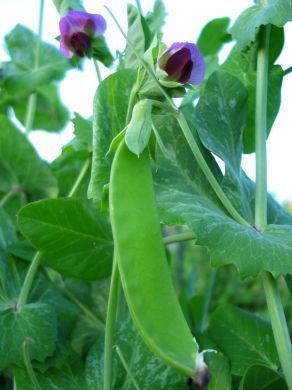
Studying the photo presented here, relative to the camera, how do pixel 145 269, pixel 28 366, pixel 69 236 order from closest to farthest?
pixel 145 269, pixel 28 366, pixel 69 236

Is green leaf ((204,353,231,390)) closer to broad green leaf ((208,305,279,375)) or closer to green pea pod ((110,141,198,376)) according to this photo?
broad green leaf ((208,305,279,375))

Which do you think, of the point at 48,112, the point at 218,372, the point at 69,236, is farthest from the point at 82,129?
the point at 48,112

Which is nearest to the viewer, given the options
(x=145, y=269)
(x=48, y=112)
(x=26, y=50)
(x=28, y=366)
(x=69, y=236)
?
(x=145, y=269)

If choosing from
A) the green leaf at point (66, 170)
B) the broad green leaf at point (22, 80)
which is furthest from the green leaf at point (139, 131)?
the broad green leaf at point (22, 80)

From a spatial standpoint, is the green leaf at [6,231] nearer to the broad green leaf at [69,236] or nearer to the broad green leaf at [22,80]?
the broad green leaf at [69,236]

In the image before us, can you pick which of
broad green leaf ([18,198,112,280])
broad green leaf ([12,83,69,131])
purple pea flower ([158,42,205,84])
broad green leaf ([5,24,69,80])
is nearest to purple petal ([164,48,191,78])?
purple pea flower ([158,42,205,84])

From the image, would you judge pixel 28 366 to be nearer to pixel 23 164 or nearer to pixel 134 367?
pixel 134 367
